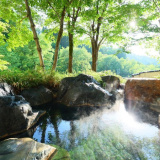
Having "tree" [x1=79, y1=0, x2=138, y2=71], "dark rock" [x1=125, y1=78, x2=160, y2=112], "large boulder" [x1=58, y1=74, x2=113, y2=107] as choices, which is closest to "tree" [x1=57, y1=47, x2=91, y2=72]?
"tree" [x1=79, y1=0, x2=138, y2=71]

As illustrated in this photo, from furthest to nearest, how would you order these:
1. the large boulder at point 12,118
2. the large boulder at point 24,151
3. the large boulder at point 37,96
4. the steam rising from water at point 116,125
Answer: the large boulder at point 37,96 → the steam rising from water at point 116,125 → the large boulder at point 12,118 → the large boulder at point 24,151

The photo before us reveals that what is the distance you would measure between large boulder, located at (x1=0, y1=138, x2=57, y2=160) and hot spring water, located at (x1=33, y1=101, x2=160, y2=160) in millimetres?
502

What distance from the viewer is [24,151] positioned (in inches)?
84.8

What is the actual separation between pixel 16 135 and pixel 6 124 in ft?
1.29

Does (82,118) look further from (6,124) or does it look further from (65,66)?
(65,66)

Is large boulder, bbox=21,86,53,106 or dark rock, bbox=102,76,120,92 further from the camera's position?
dark rock, bbox=102,76,120,92

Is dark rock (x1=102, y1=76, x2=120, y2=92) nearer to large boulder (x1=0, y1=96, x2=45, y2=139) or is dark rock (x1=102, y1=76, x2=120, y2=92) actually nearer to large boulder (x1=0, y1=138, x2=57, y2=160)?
large boulder (x1=0, y1=96, x2=45, y2=139)

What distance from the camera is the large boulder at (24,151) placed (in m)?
2.02

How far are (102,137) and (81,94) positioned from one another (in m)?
3.24

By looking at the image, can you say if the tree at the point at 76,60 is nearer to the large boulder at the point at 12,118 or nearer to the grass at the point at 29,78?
the grass at the point at 29,78

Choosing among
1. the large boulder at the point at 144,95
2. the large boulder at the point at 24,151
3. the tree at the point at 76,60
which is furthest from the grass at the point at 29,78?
the tree at the point at 76,60

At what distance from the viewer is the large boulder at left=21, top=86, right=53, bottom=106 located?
19.2 feet

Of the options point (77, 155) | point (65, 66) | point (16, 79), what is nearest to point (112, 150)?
point (77, 155)

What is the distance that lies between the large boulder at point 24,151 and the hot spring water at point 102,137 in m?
0.50
